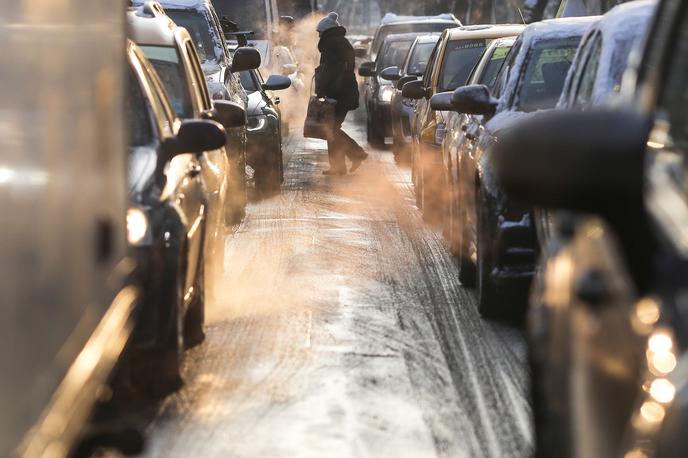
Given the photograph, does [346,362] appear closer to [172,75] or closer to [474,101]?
[172,75]

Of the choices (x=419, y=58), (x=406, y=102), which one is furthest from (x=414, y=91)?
(x=419, y=58)

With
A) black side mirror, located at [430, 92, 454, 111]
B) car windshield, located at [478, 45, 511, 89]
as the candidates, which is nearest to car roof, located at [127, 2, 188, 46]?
black side mirror, located at [430, 92, 454, 111]

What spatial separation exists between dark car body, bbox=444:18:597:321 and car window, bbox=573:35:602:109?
2.63 feet

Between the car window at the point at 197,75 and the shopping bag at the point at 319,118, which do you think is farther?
the shopping bag at the point at 319,118

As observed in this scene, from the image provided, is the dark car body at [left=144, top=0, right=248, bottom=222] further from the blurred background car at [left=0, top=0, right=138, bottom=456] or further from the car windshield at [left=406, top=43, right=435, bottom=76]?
the blurred background car at [left=0, top=0, right=138, bottom=456]

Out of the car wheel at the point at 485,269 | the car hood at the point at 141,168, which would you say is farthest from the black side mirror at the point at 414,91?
the car hood at the point at 141,168

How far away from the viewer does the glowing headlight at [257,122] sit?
17516 mm

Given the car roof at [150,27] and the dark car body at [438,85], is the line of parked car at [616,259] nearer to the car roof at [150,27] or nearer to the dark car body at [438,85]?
the car roof at [150,27]

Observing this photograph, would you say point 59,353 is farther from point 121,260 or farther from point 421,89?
point 421,89

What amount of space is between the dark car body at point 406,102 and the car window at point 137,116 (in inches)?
496

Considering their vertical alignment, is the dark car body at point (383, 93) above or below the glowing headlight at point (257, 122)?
below

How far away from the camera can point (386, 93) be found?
26.0 m

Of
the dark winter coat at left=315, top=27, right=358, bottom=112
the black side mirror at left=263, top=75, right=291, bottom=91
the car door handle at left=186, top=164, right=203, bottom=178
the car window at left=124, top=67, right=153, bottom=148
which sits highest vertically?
the car window at left=124, top=67, right=153, bottom=148

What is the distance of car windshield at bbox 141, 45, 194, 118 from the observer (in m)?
9.94
